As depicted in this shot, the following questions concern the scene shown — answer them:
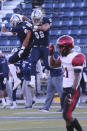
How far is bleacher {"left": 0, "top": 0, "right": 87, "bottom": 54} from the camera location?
2058 cm

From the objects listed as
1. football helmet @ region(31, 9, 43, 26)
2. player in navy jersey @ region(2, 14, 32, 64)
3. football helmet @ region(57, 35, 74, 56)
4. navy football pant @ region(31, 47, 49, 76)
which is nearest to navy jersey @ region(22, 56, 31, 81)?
navy football pant @ region(31, 47, 49, 76)

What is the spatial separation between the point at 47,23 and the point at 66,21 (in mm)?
12811

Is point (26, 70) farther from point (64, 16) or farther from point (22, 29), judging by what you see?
point (64, 16)

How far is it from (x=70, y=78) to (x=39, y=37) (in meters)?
3.13

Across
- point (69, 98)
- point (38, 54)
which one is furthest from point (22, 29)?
point (69, 98)

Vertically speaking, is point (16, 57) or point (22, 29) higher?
point (22, 29)

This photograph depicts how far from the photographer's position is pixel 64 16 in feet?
70.9

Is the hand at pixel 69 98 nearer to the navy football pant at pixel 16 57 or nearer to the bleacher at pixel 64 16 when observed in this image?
the navy football pant at pixel 16 57

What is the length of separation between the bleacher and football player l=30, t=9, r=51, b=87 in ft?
35.9

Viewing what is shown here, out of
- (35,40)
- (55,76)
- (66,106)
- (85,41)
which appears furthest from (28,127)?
(85,41)

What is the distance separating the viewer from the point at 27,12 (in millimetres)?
21891

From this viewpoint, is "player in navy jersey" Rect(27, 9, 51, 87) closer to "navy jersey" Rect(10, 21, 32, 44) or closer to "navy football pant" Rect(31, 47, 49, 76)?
"navy football pant" Rect(31, 47, 49, 76)

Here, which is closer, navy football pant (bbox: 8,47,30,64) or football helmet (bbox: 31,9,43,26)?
navy football pant (bbox: 8,47,30,64)

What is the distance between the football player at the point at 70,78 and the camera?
223 inches
